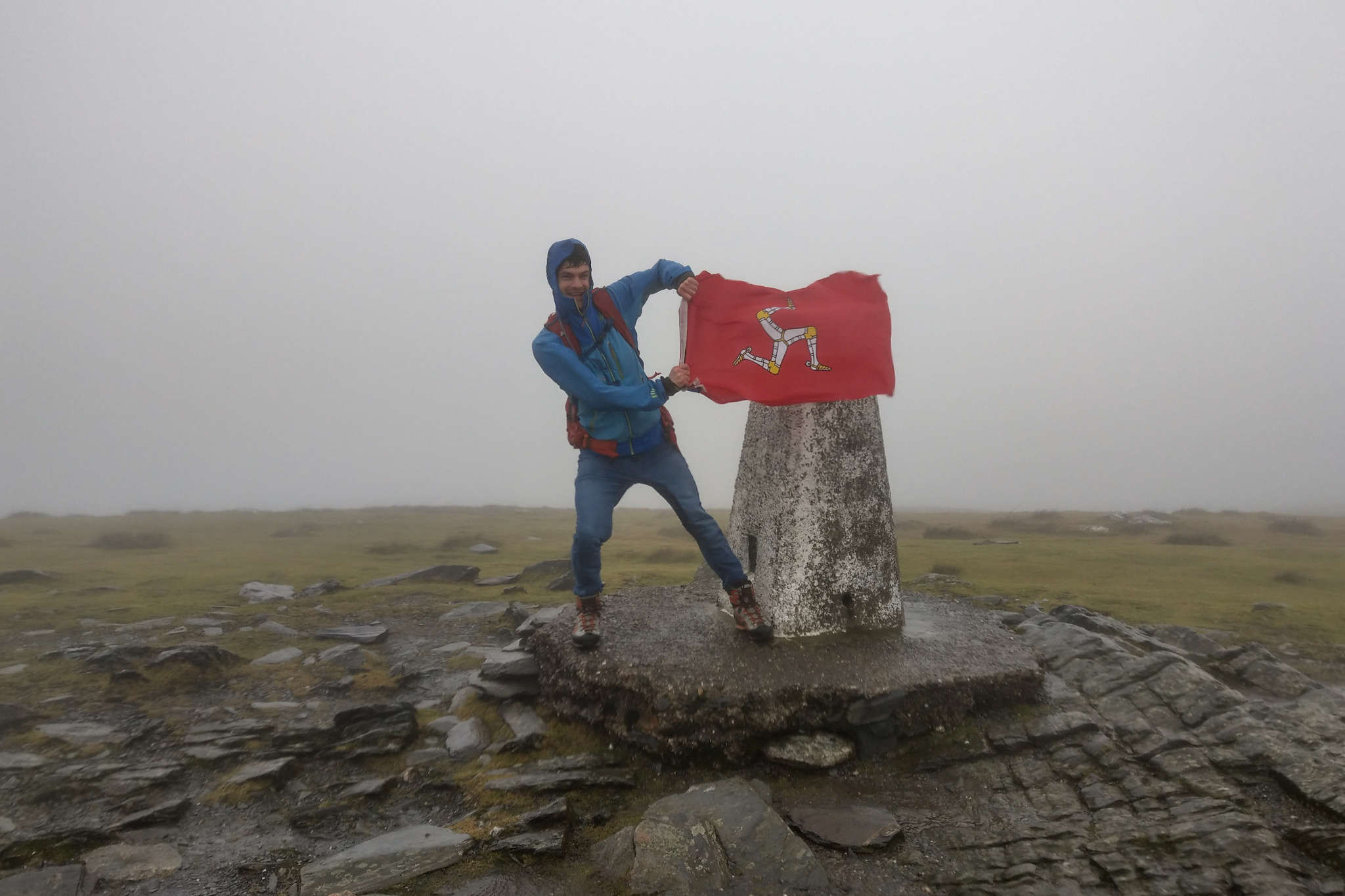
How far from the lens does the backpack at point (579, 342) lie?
5680mm

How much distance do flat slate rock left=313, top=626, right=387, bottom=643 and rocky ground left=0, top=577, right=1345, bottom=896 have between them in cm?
201

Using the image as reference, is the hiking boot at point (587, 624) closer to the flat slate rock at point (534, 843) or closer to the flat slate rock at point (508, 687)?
the flat slate rock at point (508, 687)

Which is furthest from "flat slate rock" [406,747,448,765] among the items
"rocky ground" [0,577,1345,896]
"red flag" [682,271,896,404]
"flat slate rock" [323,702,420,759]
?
"red flag" [682,271,896,404]

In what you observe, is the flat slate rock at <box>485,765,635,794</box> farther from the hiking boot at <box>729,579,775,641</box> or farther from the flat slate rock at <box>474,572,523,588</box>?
the flat slate rock at <box>474,572,523,588</box>

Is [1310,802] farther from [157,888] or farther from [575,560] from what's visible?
[157,888]

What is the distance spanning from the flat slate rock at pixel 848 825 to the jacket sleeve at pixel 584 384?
310cm

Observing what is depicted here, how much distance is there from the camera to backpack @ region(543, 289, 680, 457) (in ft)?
18.6

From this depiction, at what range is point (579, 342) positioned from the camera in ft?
18.9

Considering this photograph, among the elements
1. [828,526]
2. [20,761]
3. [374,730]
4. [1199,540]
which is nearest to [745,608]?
[828,526]

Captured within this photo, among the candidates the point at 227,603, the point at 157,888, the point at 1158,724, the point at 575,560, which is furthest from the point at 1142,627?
the point at 227,603

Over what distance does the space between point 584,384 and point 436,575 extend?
9.66 metres

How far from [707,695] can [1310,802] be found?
11.6 feet

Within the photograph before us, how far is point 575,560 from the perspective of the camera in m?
5.98

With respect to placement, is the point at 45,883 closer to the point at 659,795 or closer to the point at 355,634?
the point at 659,795
